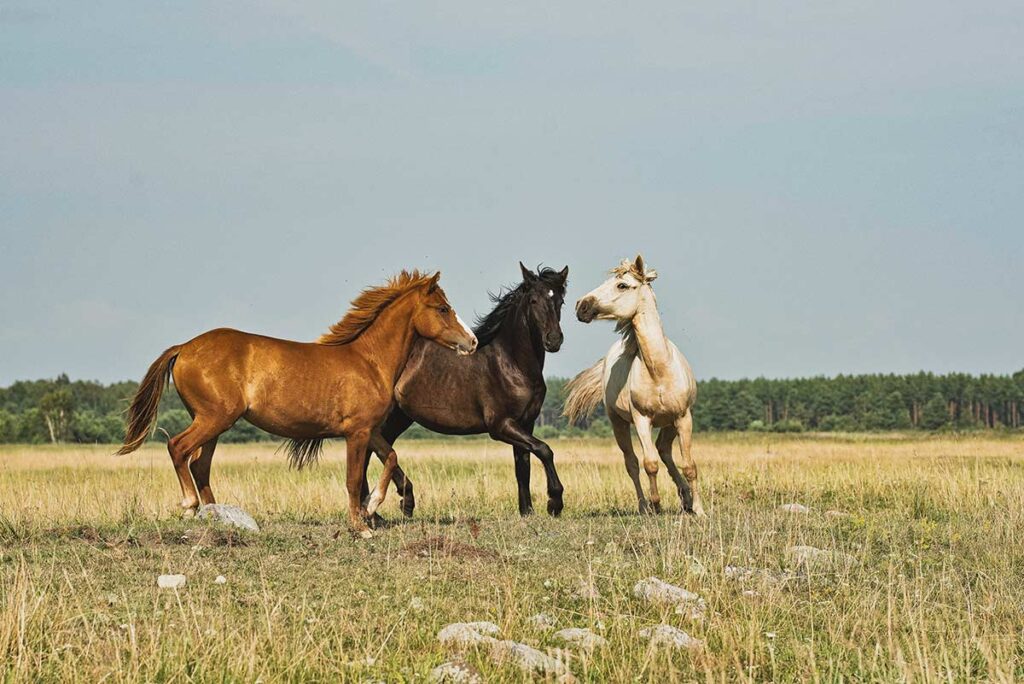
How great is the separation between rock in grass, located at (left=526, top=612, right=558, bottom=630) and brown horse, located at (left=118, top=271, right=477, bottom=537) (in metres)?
3.49

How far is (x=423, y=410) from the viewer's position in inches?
546

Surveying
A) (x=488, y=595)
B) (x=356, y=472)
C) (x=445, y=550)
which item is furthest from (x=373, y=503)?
(x=488, y=595)

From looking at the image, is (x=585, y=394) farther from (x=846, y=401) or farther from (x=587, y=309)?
(x=846, y=401)

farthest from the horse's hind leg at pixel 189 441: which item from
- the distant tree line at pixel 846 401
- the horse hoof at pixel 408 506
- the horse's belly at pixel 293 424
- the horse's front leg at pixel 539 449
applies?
the distant tree line at pixel 846 401

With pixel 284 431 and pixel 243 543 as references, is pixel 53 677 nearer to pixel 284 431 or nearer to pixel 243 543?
pixel 243 543

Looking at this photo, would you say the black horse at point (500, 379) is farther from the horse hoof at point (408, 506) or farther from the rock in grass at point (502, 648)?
the rock in grass at point (502, 648)

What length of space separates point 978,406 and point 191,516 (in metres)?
138

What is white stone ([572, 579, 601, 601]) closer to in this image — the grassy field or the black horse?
the grassy field

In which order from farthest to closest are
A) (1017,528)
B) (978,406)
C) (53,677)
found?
(978,406) → (1017,528) → (53,677)

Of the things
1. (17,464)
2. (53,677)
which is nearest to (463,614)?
(53,677)

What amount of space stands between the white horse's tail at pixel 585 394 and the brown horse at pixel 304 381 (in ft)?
14.5

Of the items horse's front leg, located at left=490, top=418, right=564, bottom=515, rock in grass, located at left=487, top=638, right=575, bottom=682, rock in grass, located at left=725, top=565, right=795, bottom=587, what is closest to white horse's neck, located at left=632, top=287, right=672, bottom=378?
horse's front leg, located at left=490, top=418, right=564, bottom=515

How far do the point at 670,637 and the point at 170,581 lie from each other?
351 centimetres

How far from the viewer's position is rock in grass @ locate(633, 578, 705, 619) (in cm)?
804
